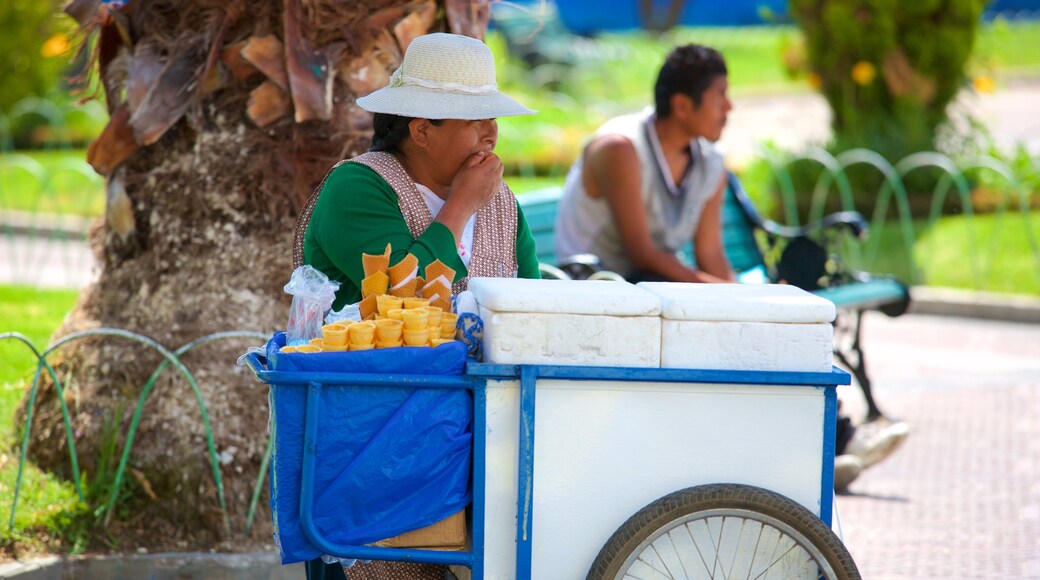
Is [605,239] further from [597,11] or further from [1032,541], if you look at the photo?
[597,11]

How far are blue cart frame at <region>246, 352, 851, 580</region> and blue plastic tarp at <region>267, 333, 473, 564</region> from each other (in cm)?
2

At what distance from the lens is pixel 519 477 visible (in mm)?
2742

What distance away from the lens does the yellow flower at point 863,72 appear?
10.6 metres

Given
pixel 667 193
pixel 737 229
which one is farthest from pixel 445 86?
pixel 737 229

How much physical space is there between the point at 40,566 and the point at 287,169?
1542 mm

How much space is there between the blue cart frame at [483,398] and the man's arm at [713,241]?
2782mm

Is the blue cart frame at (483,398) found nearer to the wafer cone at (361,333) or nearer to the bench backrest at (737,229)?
the wafer cone at (361,333)

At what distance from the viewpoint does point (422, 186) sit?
332 centimetres

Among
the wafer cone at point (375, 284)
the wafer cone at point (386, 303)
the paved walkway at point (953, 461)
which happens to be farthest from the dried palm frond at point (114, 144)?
the paved walkway at point (953, 461)

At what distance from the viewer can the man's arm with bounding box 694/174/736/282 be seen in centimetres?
552

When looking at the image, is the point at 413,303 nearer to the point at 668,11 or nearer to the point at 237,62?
the point at 237,62

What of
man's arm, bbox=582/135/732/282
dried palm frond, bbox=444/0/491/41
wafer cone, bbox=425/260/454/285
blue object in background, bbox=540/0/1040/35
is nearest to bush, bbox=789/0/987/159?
man's arm, bbox=582/135/732/282

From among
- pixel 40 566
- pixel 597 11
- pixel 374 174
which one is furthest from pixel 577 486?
pixel 597 11

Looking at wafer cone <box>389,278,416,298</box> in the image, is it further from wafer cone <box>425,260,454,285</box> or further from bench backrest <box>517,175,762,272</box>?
bench backrest <box>517,175,762,272</box>
